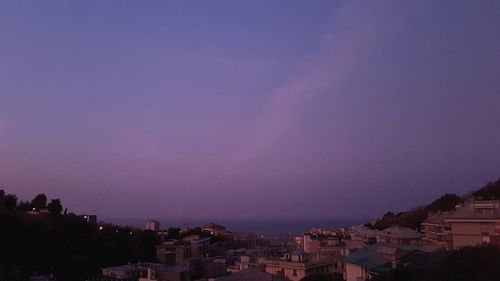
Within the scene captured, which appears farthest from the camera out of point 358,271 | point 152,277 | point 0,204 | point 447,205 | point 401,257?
point 447,205

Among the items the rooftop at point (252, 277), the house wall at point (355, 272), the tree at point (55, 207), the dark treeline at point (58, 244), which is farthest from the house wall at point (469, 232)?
the tree at point (55, 207)

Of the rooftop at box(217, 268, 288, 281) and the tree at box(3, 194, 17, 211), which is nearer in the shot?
the rooftop at box(217, 268, 288, 281)

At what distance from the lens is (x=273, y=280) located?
830 inches

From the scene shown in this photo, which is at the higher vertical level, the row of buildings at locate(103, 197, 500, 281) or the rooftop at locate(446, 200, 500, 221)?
the rooftop at locate(446, 200, 500, 221)

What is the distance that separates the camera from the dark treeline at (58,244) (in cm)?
2984

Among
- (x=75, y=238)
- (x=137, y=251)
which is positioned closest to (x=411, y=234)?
(x=137, y=251)

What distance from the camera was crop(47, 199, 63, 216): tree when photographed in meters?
43.6

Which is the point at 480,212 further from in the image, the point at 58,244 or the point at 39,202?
the point at 39,202

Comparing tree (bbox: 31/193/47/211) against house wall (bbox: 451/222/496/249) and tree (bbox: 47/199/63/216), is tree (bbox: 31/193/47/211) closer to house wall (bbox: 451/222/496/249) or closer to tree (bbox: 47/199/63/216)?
tree (bbox: 47/199/63/216)

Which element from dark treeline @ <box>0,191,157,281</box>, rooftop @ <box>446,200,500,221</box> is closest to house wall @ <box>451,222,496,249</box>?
rooftop @ <box>446,200,500,221</box>

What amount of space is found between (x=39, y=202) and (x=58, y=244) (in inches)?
636

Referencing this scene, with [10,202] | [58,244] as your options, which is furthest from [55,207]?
[58,244]

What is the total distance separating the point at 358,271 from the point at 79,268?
63.4 ft

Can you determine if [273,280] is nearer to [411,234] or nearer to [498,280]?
[498,280]
